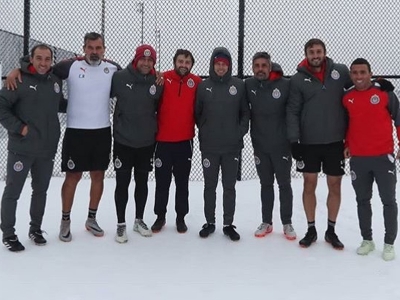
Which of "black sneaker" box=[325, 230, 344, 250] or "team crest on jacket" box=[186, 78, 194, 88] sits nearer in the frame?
"black sneaker" box=[325, 230, 344, 250]

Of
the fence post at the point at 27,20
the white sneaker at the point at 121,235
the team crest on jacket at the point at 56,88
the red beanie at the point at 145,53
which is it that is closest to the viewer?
the team crest on jacket at the point at 56,88

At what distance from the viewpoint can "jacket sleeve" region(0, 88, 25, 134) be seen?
3.38 metres

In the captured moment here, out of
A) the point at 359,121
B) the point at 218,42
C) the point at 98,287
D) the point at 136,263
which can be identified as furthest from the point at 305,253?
the point at 218,42

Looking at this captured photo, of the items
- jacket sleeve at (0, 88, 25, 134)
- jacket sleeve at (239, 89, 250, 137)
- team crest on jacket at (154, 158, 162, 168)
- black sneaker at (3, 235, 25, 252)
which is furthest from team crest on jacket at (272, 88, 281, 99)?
black sneaker at (3, 235, 25, 252)

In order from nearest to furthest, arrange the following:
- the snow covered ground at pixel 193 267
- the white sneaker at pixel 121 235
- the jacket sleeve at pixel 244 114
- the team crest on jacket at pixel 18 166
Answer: the snow covered ground at pixel 193 267, the team crest on jacket at pixel 18 166, the white sneaker at pixel 121 235, the jacket sleeve at pixel 244 114

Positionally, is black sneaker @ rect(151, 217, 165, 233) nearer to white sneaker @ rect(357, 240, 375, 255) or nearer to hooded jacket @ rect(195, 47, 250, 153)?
hooded jacket @ rect(195, 47, 250, 153)

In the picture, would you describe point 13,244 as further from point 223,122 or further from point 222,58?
point 222,58

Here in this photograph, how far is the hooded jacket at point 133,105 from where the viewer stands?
3.78 meters

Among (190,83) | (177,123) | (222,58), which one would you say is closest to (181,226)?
(177,123)

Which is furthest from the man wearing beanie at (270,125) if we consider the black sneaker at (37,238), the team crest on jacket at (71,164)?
the black sneaker at (37,238)

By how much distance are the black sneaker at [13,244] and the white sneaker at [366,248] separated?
9.59 ft

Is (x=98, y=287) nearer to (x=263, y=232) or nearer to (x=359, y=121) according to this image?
(x=263, y=232)

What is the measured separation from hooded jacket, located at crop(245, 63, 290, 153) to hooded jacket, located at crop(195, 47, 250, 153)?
0.38 feet

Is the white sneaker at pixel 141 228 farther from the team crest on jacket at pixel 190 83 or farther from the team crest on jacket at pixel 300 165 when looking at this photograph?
the team crest on jacket at pixel 300 165
